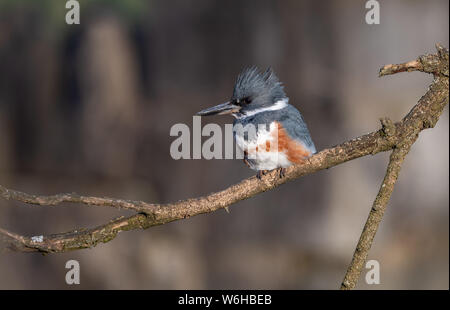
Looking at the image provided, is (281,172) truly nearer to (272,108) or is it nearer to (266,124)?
(266,124)

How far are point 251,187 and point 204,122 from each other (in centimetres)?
356

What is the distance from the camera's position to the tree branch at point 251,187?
1.49 metres

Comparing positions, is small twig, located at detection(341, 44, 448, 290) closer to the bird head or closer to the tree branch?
the tree branch

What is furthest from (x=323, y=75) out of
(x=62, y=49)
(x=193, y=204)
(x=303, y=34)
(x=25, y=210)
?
(x=193, y=204)

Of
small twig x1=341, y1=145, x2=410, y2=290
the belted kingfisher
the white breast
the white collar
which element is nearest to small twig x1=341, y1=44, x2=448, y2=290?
small twig x1=341, y1=145, x2=410, y2=290

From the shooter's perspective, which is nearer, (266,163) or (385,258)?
(266,163)

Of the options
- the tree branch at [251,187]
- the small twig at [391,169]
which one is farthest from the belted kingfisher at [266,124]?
the small twig at [391,169]

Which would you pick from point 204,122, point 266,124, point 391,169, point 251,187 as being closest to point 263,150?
point 266,124

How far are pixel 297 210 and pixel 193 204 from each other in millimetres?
3650

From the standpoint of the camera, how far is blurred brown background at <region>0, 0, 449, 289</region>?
5215 mm

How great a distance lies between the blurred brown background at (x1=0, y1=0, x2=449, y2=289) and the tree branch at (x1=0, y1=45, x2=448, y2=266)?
344 cm

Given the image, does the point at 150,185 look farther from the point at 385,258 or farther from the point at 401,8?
the point at 401,8

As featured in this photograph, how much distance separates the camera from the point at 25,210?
5.48m

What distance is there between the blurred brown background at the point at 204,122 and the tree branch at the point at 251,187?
344 centimetres
